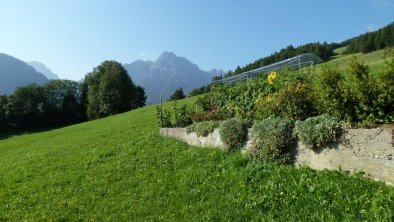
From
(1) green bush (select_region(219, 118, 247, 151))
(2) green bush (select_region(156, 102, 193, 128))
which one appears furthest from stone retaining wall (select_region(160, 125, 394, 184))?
(2) green bush (select_region(156, 102, 193, 128))

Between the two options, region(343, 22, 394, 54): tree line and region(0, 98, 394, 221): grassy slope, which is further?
region(343, 22, 394, 54): tree line

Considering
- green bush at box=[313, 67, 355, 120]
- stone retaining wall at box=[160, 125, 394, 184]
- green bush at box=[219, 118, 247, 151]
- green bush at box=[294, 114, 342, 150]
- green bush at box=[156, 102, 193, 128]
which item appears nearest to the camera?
stone retaining wall at box=[160, 125, 394, 184]

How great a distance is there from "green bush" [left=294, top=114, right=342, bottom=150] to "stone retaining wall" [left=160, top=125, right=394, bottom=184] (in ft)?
0.57

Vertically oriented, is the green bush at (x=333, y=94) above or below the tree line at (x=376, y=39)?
below

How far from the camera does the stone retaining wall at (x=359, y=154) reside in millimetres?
8320

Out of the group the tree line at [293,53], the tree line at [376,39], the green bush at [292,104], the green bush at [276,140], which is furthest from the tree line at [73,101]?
the green bush at [276,140]

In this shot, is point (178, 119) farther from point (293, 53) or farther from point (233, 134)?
point (293, 53)

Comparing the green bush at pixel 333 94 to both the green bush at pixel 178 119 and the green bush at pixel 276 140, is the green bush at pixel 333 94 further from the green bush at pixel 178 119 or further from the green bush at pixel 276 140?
the green bush at pixel 178 119

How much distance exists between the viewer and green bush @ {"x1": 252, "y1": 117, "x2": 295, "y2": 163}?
34.9 ft

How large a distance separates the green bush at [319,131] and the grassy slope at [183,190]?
722 millimetres

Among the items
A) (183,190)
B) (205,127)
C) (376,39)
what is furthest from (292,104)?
(376,39)

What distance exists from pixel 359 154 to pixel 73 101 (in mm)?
94270

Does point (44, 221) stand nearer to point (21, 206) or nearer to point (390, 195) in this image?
point (21, 206)

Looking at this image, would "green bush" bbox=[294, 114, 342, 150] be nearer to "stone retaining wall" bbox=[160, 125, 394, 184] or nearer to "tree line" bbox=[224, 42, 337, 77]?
"stone retaining wall" bbox=[160, 125, 394, 184]
